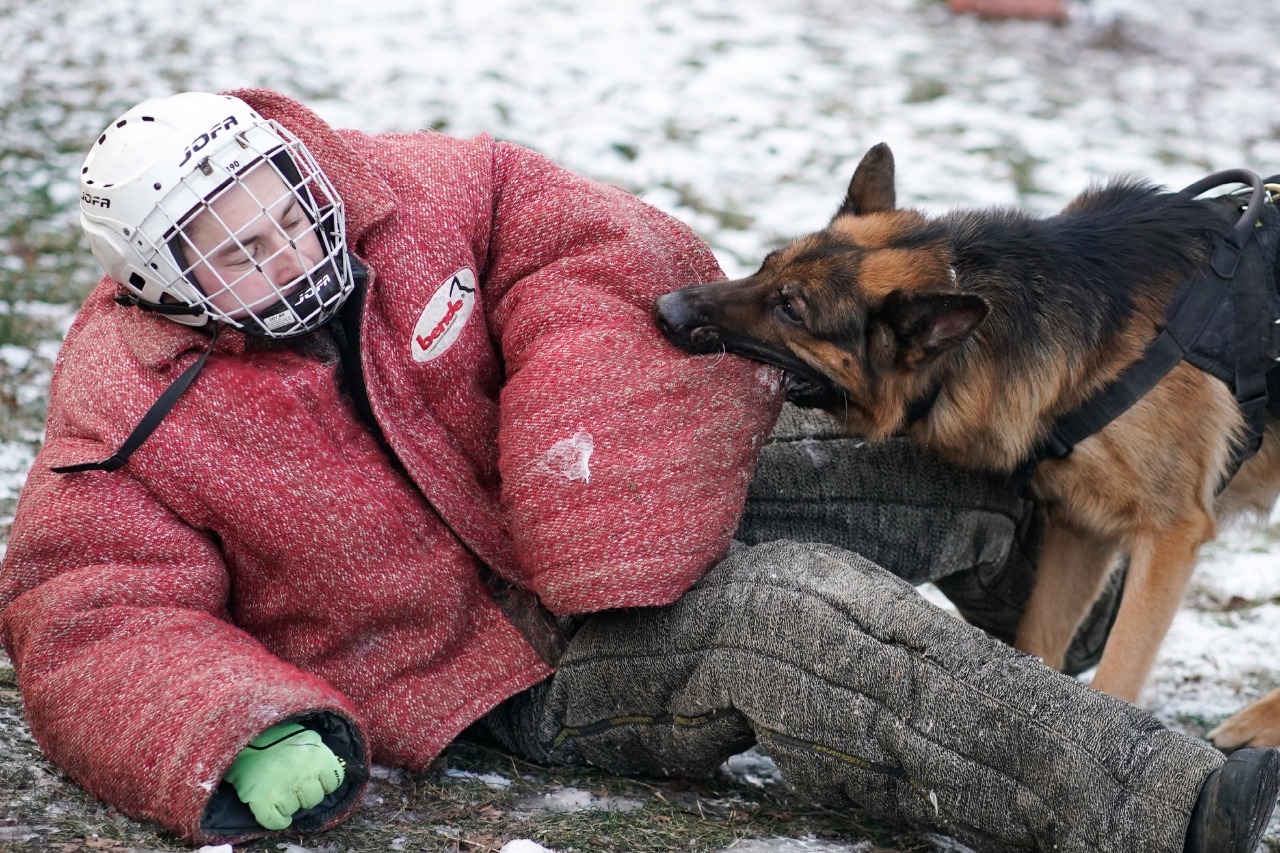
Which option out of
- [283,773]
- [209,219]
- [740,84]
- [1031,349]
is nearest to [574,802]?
[283,773]

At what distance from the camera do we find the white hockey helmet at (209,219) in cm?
247

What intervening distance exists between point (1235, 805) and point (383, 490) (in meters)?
1.83

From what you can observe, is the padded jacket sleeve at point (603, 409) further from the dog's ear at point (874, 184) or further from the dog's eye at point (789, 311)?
the dog's ear at point (874, 184)

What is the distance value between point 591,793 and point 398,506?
2.63 ft

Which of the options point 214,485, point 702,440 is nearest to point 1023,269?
point 702,440

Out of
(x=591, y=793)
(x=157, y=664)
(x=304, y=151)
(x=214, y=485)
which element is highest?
(x=304, y=151)

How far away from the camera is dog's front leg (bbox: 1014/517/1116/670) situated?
3602 millimetres

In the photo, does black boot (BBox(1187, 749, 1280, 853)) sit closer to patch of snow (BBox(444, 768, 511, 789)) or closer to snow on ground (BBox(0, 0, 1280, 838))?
patch of snow (BBox(444, 768, 511, 789))

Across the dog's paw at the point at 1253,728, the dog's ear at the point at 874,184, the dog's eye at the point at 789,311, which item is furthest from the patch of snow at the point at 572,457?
the dog's paw at the point at 1253,728

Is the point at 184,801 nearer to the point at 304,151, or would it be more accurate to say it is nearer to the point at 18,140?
the point at 304,151

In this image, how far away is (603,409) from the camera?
273cm

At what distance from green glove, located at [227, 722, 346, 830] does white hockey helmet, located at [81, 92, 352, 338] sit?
33.8 inches

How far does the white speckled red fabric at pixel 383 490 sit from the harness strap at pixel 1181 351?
85cm

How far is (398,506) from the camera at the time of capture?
8.98ft
